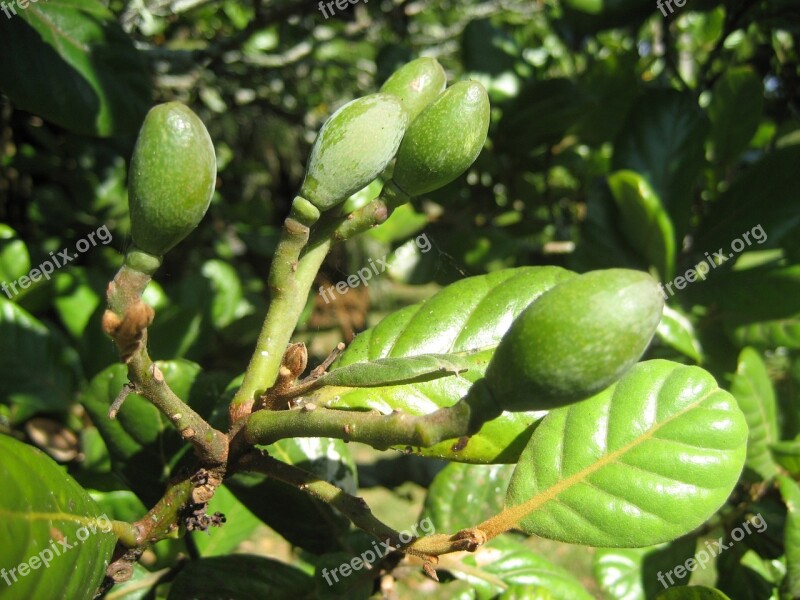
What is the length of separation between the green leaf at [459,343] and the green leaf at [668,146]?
72 cm

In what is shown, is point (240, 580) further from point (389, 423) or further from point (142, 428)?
point (389, 423)

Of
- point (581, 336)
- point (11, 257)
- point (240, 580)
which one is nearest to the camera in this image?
point (581, 336)

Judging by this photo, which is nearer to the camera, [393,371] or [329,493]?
[393,371]

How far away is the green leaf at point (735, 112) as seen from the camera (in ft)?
5.83

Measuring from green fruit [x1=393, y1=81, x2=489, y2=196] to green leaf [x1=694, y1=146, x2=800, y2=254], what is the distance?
106cm

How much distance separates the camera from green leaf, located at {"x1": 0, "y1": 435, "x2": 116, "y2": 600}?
57 centimetres

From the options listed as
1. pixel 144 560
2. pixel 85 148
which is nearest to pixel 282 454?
pixel 144 560

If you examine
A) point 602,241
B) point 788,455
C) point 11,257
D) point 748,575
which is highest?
point 11,257

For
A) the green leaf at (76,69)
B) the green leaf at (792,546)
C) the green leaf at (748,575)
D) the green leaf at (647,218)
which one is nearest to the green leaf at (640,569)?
the green leaf at (748,575)

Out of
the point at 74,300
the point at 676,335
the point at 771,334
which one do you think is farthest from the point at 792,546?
the point at 74,300

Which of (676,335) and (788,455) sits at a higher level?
(676,335)

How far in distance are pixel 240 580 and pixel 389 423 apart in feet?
2.03

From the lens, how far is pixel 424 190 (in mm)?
829

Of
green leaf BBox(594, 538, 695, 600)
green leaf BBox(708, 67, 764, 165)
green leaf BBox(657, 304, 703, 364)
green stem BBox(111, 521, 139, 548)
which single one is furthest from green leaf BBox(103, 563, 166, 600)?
green leaf BBox(708, 67, 764, 165)
